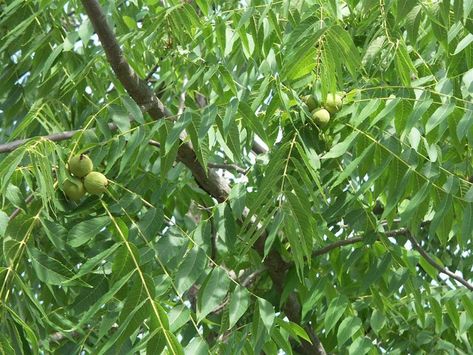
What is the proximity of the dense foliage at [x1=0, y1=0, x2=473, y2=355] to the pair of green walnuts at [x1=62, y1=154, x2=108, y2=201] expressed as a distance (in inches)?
1.6

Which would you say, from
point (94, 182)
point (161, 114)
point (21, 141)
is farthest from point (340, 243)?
point (21, 141)

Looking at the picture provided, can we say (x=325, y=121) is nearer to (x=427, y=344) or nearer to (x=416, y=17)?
(x=416, y=17)

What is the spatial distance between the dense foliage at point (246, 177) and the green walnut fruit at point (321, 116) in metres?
0.04

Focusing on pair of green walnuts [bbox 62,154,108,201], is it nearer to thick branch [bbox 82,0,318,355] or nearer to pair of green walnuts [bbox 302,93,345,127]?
thick branch [bbox 82,0,318,355]

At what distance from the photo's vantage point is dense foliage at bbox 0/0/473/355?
288cm

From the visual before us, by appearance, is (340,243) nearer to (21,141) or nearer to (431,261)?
(431,261)

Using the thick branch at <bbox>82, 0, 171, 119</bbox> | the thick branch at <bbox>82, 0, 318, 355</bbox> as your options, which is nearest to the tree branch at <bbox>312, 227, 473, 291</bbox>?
the thick branch at <bbox>82, 0, 318, 355</bbox>

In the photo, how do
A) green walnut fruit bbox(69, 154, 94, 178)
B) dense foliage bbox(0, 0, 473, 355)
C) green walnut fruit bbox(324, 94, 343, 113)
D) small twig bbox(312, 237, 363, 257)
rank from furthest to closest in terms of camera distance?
small twig bbox(312, 237, 363, 257) < green walnut fruit bbox(324, 94, 343, 113) < green walnut fruit bbox(69, 154, 94, 178) < dense foliage bbox(0, 0, 473, 355)

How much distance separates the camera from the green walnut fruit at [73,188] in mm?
3055

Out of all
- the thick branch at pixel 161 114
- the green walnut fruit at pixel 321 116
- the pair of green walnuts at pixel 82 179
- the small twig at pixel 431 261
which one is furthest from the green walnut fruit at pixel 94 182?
the small twig at pixel 431 261

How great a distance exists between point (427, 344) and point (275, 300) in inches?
24.7

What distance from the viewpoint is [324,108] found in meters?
3.27

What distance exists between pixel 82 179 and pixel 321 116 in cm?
76

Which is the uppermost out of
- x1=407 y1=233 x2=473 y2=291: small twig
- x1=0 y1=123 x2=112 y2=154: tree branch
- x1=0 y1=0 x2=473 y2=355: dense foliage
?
x1=0 y1=123 x2=112 y2=154: tree branch
